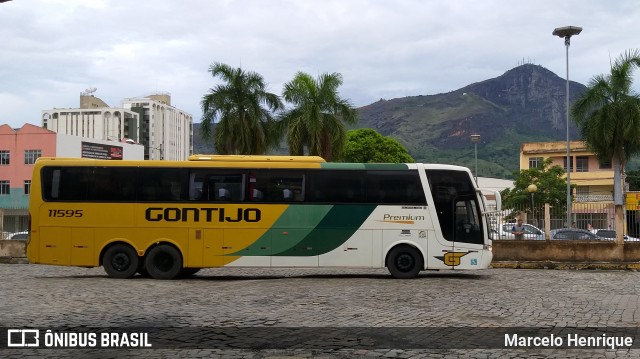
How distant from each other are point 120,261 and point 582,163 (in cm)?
5053

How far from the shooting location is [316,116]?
3272 cm

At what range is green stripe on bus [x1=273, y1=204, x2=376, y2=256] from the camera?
17188 millimetres

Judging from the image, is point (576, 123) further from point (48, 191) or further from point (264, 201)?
point (48, 191)

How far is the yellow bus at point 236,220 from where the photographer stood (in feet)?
56.0

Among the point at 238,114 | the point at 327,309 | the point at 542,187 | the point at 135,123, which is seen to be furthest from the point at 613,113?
the point at 135,123

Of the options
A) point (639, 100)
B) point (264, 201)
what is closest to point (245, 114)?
point (264, 201)

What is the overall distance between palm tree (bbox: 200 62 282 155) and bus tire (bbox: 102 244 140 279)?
15.9m

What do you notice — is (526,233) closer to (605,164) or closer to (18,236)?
(18,236)

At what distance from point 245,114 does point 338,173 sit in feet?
54.7

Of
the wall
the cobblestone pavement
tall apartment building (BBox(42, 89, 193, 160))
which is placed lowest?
the cobblestone pavement

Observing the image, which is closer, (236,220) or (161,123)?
(236,220)

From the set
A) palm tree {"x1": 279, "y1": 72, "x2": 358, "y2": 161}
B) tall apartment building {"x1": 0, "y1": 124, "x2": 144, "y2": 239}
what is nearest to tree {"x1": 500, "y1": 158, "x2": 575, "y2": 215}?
palm tree {"x1": 279, "y1": 72, "x2": 358, "y2": 161}

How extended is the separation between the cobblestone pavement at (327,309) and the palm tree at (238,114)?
16.5 metres

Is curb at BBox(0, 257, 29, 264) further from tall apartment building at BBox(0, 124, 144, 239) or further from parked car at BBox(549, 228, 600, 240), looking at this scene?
tall apartment building at BBox(0, 124, 144, 239)
